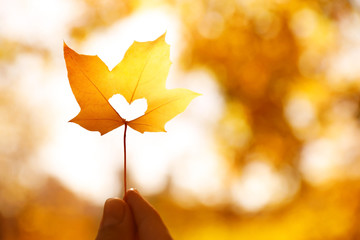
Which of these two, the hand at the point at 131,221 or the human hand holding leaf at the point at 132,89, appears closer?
the hand at the point at 131,221

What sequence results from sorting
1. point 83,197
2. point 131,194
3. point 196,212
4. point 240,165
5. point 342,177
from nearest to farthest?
1. point 131,194
2. point 342,177
3. point 240,165
4. point 196,212
5. point 83,197

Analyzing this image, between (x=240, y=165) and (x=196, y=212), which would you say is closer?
(x=240, y=165)

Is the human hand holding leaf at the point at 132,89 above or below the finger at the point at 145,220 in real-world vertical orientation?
above

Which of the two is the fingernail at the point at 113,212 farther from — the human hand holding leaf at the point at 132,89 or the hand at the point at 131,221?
the human hand holding leaf at the point at 132,89

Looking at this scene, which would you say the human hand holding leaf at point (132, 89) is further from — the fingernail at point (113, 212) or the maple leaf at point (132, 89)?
the fingernail at point (113, 212)

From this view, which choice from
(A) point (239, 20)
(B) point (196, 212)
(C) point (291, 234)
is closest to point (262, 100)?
(A) point (239, 20)

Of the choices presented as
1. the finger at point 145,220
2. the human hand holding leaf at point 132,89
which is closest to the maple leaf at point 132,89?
the human hand holding leaf at point 132,89

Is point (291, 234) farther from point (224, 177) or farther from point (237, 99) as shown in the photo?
point (237, 99)
